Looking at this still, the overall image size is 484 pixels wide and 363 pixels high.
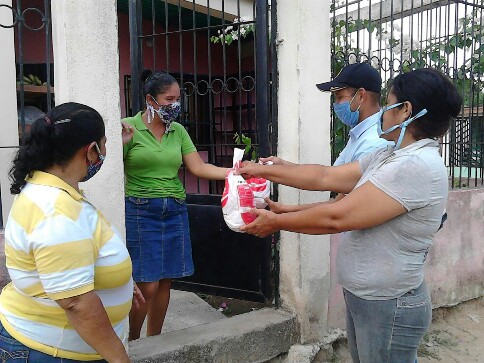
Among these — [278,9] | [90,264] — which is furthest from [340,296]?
[90,264]

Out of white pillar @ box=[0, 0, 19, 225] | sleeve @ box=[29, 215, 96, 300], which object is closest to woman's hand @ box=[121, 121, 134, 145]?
white pillar @ box=[0, 0, 19, 225]

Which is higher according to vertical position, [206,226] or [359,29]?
[359,29]

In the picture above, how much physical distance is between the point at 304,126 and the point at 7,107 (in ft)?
7.83

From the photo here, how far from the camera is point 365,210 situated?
1.90m

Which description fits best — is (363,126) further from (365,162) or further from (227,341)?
(227,341)

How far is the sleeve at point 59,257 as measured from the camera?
1.51m

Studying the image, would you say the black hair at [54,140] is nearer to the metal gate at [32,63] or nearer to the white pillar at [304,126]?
the metal gate at [32,63]

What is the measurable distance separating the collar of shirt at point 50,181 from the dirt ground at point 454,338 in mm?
2710

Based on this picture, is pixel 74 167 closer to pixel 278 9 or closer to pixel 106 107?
pixel 106 107

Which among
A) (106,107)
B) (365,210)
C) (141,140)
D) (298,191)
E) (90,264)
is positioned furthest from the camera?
(298,191)

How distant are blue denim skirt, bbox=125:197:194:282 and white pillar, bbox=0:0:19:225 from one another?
2.66 feet

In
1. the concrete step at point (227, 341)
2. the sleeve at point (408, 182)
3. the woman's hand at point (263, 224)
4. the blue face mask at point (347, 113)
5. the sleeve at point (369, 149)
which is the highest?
the blue face mask at point (347, 113)

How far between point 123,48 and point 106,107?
4.57 metres

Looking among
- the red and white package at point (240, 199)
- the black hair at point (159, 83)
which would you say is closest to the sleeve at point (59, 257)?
the red and white package at point (240, 199)
